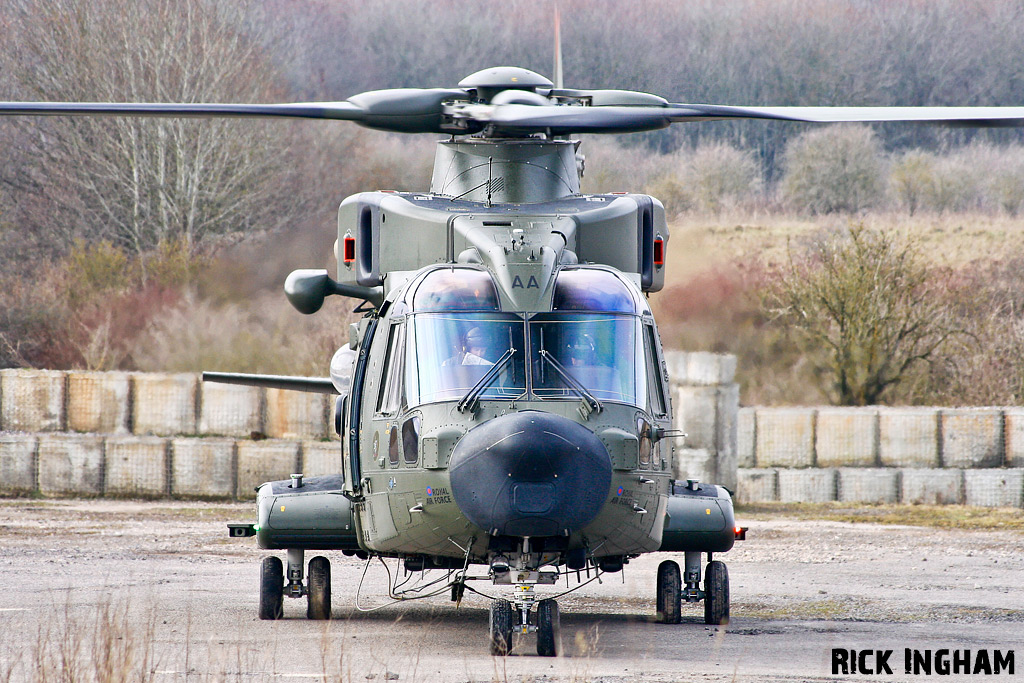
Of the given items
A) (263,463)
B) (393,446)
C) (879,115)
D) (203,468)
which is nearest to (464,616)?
(393,446)

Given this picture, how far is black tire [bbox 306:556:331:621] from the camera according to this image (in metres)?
11.1

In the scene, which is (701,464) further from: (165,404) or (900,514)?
(165,404)

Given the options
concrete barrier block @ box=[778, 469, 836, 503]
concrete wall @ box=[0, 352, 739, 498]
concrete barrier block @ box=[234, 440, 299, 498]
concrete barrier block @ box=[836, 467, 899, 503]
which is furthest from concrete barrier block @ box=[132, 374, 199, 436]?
concrete barrier block @ box=[836, 467, 899, 503]

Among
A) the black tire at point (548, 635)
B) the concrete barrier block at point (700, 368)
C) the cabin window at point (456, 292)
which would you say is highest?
the cabin window at point (456, 292)

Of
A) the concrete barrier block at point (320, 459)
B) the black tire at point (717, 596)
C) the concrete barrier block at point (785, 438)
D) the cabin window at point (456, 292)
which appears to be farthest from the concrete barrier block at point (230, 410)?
the cabin window at point (456, 292)

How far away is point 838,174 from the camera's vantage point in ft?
136

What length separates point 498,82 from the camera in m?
10.2

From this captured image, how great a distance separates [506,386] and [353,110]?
2.00 meters

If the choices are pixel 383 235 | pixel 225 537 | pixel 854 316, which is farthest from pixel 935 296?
pixel 383 235

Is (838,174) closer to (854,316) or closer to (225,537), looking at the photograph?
(854,316)

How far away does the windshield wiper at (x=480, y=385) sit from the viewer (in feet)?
28.4

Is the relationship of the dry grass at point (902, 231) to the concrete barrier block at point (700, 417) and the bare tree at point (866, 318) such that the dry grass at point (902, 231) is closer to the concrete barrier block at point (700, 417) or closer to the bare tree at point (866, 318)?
the bare tree at point (866, 318)

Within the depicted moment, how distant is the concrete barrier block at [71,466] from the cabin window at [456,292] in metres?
13.6

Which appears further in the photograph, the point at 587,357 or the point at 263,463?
the point at 263,463
